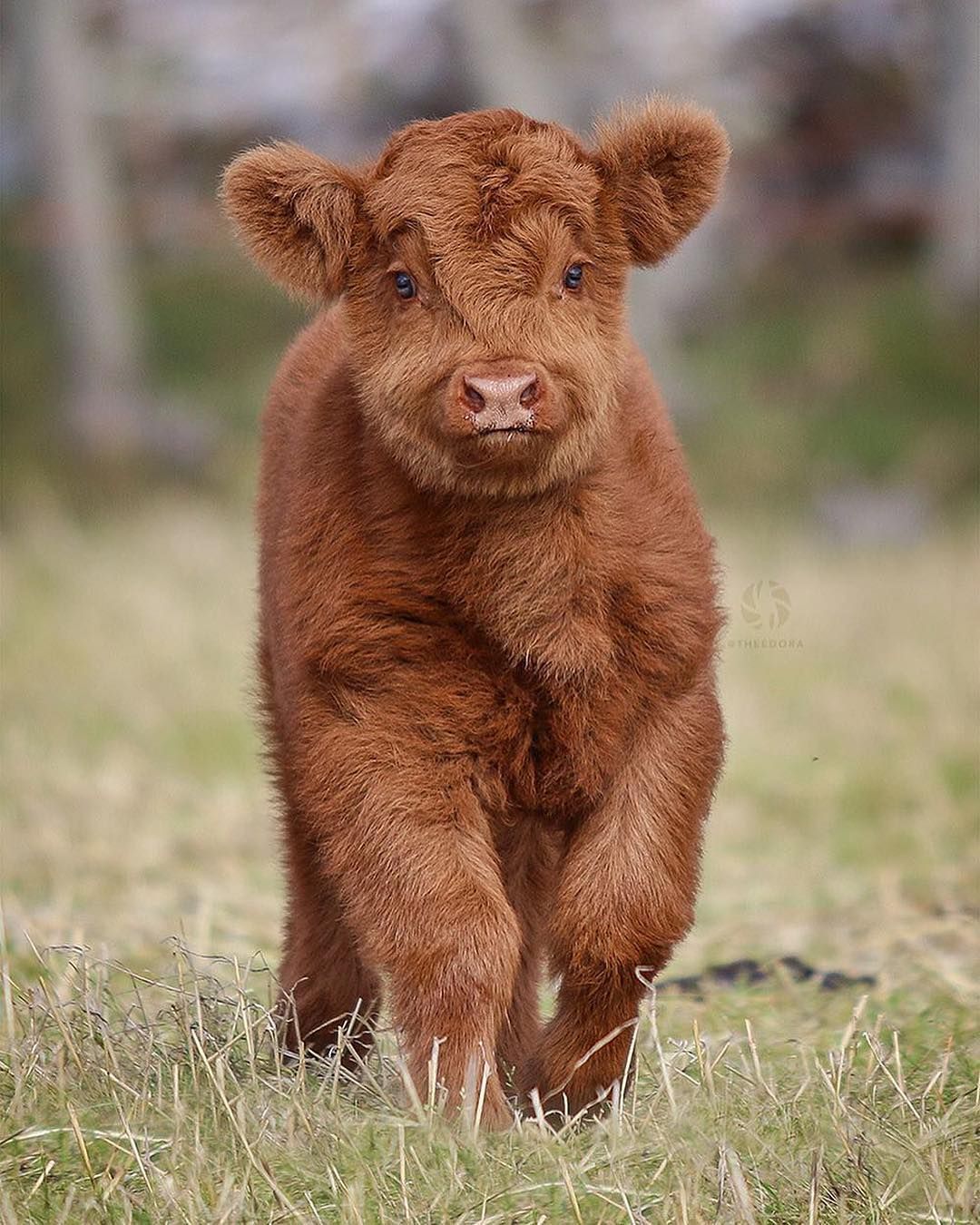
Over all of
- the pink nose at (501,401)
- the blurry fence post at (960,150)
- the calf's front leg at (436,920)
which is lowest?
the calf's front leg at (436,920)

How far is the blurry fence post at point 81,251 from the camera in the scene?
50.1 ft

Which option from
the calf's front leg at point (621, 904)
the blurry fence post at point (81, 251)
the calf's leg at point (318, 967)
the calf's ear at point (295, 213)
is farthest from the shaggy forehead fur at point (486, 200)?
the blurry fence post at point (81, 251)

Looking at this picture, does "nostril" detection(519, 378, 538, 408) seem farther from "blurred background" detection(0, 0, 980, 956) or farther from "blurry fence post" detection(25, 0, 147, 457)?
"blurry fence post" detection(25, 0, 147, 457)

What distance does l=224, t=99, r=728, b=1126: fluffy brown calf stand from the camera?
378 centimetres

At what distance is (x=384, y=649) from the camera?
12.6 feet

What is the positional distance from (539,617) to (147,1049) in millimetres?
1165

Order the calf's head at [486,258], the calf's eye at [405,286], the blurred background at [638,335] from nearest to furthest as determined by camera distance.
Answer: the calf's head at [486,258]
the calf's eye at [405,286]
the blurred background at [638,335]

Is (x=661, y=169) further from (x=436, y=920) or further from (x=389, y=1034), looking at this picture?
(x=389, y=1034)

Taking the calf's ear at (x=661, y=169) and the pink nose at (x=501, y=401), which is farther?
the calf's ear at (x=661, y=169)

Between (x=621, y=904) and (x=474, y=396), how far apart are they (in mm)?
1069

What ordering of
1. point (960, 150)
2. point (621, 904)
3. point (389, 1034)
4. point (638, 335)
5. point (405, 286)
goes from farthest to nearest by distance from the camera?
point (960, 150) < point (638, 335) < point (389, 1034) < point (405, 286) < point (621, 904)

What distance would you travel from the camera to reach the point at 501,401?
3.71 m

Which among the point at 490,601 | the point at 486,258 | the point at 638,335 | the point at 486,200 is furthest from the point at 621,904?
the point at 638,335

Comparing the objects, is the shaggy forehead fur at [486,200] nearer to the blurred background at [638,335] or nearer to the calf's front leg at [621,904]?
the calf's front leg at [621,904]
